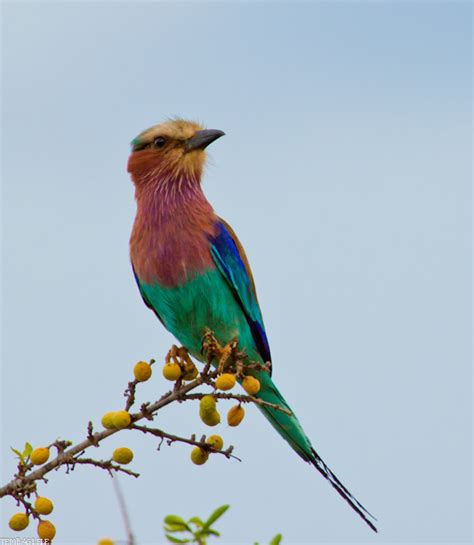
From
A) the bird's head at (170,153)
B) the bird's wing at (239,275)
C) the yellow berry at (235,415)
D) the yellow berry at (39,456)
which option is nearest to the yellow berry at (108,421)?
the yellow berry at (39,456)

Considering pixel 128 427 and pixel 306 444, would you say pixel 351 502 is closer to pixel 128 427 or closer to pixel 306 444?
pixel 306 444

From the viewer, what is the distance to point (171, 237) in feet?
19.9

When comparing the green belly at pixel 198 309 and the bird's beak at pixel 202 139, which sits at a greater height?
the bird's beak at pixel 202 139

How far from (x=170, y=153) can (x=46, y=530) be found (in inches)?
127

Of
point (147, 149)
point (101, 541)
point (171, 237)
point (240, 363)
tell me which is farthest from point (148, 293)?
point (101, 541)

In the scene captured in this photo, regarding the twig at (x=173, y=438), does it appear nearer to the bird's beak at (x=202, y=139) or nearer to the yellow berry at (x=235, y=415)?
the yellow berry at (x=235, y=415)

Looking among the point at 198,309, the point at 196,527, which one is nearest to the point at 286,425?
the point at 198,309

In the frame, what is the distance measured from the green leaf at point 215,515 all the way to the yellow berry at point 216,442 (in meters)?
1.49

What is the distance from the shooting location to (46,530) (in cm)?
378

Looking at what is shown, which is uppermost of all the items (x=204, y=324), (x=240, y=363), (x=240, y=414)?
(x=204, y=324)

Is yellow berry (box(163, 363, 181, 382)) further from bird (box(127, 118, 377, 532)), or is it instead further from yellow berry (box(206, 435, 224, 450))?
bird (box(127, 118, 377, 532))

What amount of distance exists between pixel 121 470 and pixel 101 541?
1344 mm

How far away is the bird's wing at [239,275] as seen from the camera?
20.1 feet

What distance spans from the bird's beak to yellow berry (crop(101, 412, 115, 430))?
2680 millimetres
